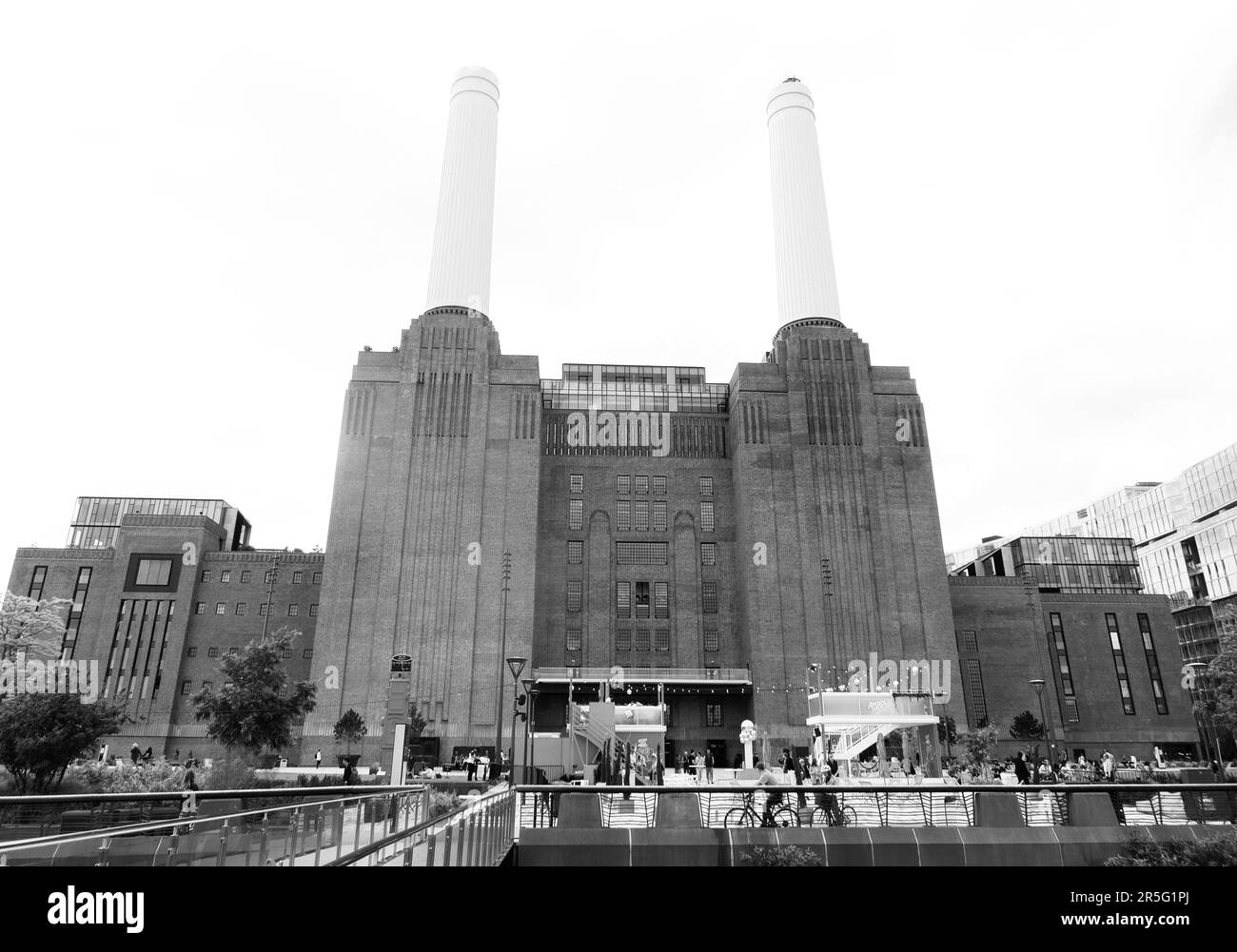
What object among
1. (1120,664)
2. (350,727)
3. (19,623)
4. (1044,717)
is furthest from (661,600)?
(19,623)

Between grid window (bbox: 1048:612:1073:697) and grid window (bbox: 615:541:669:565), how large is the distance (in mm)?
32292

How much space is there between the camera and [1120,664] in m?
66.5

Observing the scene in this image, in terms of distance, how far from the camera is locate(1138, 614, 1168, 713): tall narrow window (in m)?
65.4

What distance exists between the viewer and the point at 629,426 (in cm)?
6700

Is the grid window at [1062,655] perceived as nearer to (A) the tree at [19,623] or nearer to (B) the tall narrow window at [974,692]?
(B) the tall narrow window at [974,692]

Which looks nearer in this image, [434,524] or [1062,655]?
[434,524]

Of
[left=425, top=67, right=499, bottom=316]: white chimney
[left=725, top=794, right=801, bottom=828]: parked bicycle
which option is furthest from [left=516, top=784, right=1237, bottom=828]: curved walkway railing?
[left=425, top=67, right=499, bottom=316]: white chimney

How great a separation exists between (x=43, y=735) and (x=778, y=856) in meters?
27.6

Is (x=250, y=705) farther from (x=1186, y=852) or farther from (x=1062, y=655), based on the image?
(x=1062, y=655)

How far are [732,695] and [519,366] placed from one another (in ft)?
95.1
